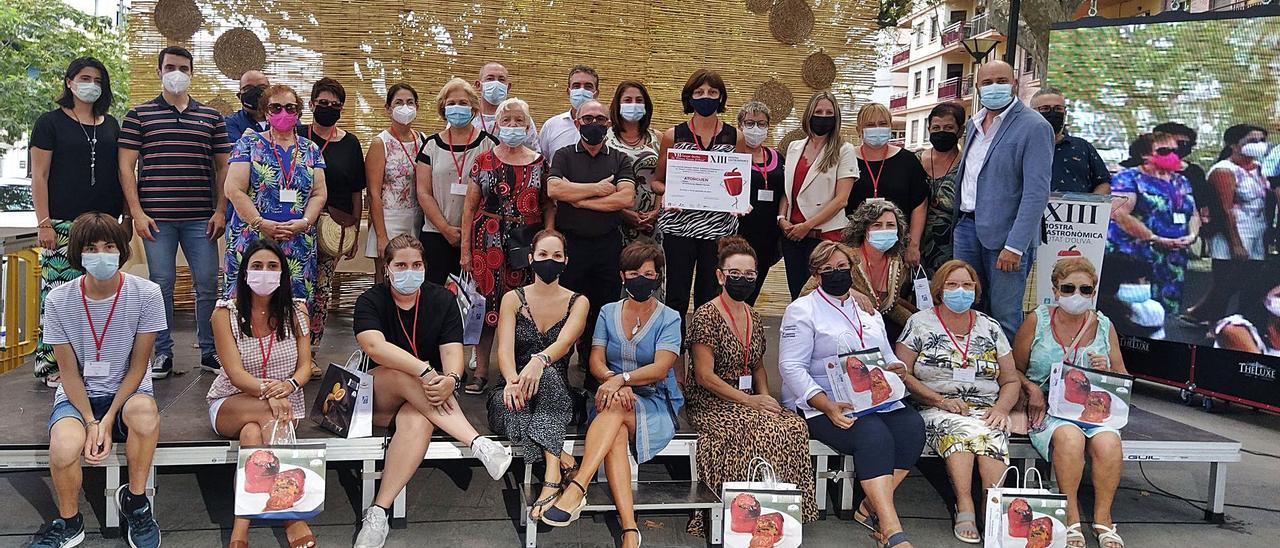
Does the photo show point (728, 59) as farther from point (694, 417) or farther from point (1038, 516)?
point (1038, 516)

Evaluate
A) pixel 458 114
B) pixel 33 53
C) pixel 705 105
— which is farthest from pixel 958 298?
pixel 33 53

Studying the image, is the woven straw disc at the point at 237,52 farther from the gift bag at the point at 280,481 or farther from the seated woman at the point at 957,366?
the seated woman at the point at 957,366

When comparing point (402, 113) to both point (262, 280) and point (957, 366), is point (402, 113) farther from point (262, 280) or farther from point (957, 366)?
point (957, 366)

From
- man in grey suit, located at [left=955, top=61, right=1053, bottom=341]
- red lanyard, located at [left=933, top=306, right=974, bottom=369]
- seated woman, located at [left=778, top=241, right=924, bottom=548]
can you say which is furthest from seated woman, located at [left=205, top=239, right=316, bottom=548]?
man in grey suit, located at [left=955, top=61, right=1053, bottom=341]

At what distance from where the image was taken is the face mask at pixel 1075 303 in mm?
4172

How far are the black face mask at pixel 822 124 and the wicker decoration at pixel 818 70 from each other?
3136mm

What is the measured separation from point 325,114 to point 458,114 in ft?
2.49

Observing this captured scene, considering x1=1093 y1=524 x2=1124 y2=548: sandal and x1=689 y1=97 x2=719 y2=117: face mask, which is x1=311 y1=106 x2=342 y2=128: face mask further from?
x1=1093 y1=524 x2=1124 y2=548: sandal

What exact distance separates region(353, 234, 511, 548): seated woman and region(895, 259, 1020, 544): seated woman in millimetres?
1842

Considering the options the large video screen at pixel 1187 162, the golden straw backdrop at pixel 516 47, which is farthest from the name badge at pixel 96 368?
the large video screen at pixel 1187 162

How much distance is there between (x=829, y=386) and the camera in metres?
4.08

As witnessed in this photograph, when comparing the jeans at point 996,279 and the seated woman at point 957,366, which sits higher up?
the jeans at point 996,279

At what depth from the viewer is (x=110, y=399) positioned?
3.62m

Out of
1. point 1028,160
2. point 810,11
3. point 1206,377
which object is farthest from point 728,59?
point 1206,377
